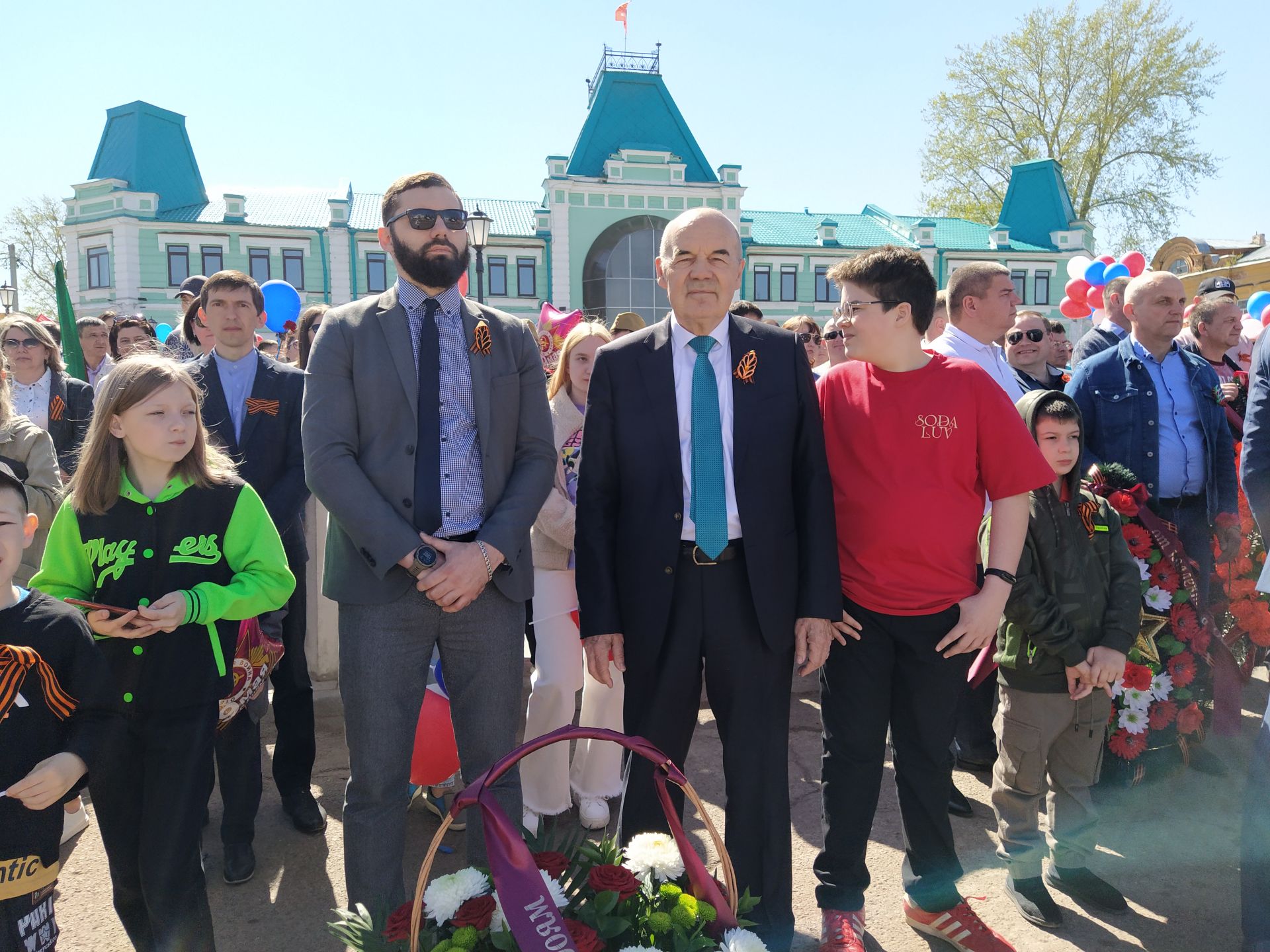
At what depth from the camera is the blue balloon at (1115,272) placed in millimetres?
7871

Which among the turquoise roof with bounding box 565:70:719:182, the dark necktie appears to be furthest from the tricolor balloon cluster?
the turquoise roof with bounding box 565:70:719:182

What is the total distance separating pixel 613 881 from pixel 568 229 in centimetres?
3164

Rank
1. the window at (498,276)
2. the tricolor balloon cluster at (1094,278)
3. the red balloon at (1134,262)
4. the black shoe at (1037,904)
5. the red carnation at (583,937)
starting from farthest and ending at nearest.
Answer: the window at (498,276) < the red balloon at (1134,262) < the tricolor balloon cluster at (1094,278) < the black shoe at (1037,904) < the red carnation at (583,937)

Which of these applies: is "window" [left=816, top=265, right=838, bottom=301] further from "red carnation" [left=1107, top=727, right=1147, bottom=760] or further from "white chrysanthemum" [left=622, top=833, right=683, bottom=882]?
"white chrysanthemum" [left=622, top=833, right=683, bottom=882]

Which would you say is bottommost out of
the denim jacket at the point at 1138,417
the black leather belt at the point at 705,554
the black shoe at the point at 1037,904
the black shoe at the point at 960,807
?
the black shoe at the point at 960,807

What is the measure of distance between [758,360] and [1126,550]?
1.75 meters

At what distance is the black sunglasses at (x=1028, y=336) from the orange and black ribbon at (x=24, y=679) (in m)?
4.88

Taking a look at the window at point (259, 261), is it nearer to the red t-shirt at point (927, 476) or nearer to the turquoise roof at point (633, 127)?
the turquoise roof at point (633, 127)

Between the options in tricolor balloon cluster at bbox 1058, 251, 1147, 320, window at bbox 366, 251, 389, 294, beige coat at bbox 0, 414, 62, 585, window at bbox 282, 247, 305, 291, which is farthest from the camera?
window at bbox 366, 251, 389, 294

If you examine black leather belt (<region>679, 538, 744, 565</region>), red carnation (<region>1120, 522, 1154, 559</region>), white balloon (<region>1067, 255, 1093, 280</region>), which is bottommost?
red carnation (<region>1120, 522, 1154, 559</region>)

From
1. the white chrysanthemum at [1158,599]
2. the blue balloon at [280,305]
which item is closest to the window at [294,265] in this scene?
the blue balloon at [280,305]

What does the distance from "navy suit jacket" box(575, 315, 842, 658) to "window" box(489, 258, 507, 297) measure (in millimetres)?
30214

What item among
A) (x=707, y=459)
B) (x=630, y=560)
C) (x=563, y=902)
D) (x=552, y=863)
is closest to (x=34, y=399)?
(x=630, y=560)

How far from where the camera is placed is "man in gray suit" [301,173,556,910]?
8.34 feet
